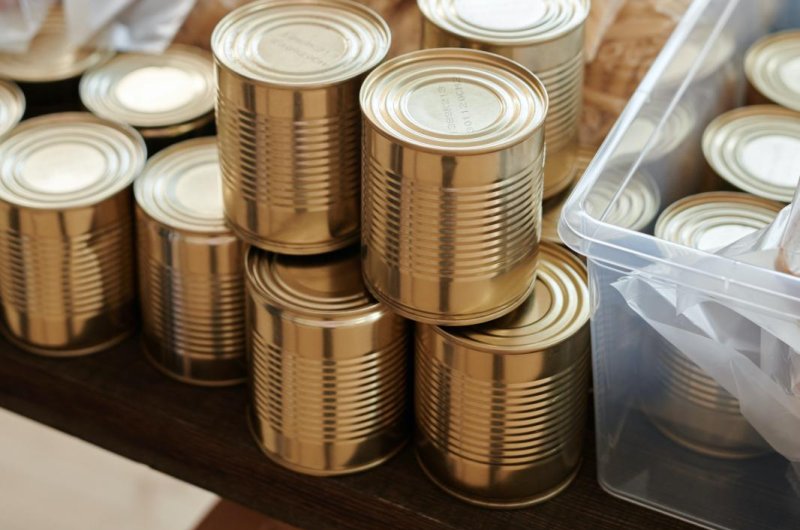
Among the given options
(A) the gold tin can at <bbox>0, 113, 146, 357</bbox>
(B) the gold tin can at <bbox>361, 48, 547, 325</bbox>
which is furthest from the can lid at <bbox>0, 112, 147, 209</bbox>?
(B) the gold tin can at <bbox>361, 48, 547, 325</bbox>

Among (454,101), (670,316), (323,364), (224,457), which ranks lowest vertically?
(224,457)

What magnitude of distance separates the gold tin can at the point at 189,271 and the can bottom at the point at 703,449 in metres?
0.39

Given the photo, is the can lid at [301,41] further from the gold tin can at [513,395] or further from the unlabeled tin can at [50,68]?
the unlabeled tin can at [50,68]

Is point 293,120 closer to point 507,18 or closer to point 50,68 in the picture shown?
point 507,18

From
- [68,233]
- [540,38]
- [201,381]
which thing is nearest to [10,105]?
[68,233]

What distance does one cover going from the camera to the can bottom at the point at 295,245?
1018 millimetres

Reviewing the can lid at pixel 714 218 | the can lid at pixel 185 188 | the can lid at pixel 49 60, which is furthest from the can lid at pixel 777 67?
the can lid at pixel 49 60

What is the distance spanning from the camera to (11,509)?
162 centimetres

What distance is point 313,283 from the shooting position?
104 centimetres

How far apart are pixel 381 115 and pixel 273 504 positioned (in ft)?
1.28

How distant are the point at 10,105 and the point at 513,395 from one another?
64 centimetres

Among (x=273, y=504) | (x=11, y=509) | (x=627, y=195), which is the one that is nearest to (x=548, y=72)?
(x=627, y=195)

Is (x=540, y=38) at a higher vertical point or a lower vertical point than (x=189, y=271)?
higher

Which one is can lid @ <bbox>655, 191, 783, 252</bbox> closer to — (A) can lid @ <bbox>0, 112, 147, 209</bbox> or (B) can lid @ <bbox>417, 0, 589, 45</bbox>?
(B) can lid @ <bbox>417, 0, 589, 45</bbox>
